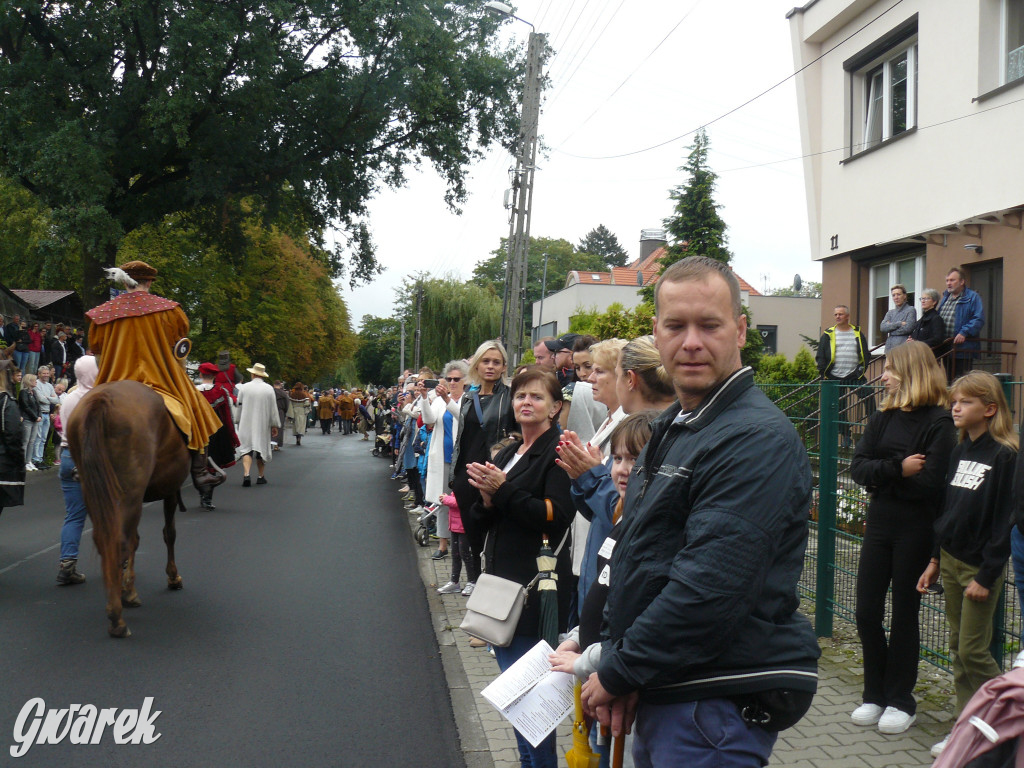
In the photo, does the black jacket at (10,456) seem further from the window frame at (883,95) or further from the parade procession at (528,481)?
the window frame at (883,95)

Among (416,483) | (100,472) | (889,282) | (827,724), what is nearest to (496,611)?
(827,724)

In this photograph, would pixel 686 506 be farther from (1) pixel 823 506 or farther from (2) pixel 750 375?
(1) pixel 823 506

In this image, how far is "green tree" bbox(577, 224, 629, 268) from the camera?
113938 mm

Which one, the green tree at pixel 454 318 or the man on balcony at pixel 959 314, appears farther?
the green tree at pixel 454 318

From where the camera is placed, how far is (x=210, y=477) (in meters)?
8.55

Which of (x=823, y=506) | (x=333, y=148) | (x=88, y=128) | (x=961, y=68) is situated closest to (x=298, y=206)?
(x=333, y=148)

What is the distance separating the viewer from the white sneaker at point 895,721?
480cm

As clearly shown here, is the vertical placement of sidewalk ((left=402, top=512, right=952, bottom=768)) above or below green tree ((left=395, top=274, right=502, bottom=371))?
below

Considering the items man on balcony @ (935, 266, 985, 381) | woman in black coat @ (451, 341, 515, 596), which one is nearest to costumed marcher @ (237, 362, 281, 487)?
woman in black coat @ (451, 341, 515, 596)

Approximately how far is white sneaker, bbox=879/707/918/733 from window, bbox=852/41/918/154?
12.1 meters

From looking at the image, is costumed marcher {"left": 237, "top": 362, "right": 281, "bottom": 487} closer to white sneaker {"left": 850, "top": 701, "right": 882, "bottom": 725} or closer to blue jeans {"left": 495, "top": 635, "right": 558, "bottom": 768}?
white sneaker {"left": 850, "top": 701, "right": 882, "bottom": 725}

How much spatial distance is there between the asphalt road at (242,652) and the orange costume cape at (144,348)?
4.35 feet

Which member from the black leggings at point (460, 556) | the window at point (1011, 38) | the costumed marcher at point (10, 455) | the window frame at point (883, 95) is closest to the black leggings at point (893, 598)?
the black leggings at point (460, 556)

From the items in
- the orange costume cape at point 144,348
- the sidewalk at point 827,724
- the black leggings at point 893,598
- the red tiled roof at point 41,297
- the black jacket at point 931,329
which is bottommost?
the sidewalk at point 827,724
